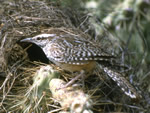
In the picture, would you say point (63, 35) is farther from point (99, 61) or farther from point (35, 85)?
point (35, 85)

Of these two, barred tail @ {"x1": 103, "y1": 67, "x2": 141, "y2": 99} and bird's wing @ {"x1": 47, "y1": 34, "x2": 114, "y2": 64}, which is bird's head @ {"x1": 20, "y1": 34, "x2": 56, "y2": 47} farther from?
barred tail @ {"x1": 103, "y1": 67, "x2": 141, "y2": 99}

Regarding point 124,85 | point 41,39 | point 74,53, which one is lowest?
point 124,85

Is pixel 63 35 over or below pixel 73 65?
over

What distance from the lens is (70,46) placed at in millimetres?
2443

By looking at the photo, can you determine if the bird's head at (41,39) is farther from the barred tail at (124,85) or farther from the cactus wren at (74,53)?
the barred tail at (124,85)

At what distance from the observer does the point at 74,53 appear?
7.77 ft

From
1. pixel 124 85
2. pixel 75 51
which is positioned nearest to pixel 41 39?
pixel 75 51

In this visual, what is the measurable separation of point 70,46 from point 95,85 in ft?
1.77

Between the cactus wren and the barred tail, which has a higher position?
the cactus wren

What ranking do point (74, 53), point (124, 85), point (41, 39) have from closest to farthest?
point (124, 85)
point (74, 53)
point (41, 39)

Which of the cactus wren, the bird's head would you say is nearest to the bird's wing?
the cactus wren

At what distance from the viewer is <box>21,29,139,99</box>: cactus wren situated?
2.33 meters

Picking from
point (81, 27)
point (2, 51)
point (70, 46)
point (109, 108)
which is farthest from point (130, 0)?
point (2, 51)

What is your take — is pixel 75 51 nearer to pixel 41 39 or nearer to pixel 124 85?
pixel 41 39
